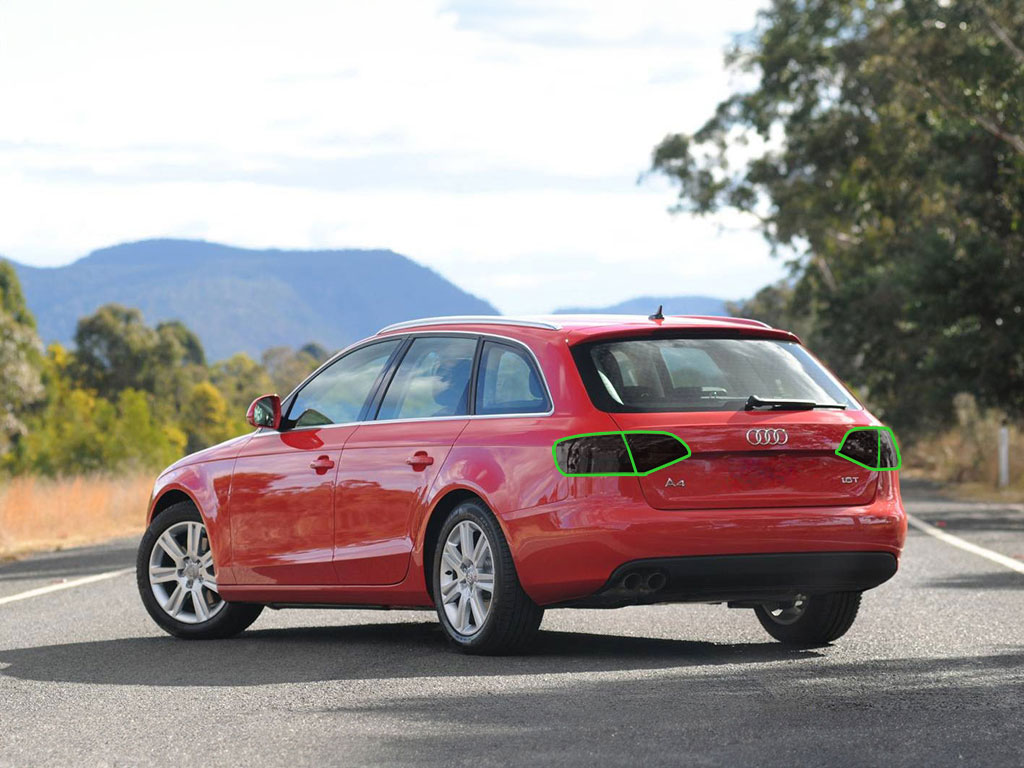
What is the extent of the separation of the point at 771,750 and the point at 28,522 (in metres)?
18.6

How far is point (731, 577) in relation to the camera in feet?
26.9

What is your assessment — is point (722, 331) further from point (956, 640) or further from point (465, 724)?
point (465, 724)

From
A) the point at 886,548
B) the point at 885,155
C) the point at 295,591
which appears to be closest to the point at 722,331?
the point at 886,548

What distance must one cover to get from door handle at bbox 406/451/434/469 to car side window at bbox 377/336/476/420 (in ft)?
0.77

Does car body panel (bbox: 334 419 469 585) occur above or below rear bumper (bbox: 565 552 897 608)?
above

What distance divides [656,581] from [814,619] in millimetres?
1360

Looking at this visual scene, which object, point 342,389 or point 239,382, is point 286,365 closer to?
point 239,382

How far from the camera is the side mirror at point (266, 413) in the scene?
990 centimetres

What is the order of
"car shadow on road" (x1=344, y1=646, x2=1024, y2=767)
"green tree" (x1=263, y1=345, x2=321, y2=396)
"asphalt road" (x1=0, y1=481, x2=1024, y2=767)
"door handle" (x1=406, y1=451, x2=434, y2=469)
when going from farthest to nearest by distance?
"green tree" (x1=263, y1=345, x2=321, y2=396) → "door handle" (x1=406, y1=451, x2=434, y2=469) → "asphalt road" (x1=0, y1=481, x2=1024, y2=767) → "car shadow on road" (x1=344, y1=646, x2=1024, y2=767)

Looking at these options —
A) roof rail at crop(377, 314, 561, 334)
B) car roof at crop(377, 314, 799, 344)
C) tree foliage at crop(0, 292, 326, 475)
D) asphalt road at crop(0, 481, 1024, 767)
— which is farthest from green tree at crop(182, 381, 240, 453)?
car roof at crop(377, 314, 799, 344)

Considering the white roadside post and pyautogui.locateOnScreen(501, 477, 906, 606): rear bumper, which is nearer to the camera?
pyautogui.locateOnScreen(501, 477, 906, 606): rear bumper

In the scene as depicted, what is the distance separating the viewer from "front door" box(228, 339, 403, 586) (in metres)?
9.55

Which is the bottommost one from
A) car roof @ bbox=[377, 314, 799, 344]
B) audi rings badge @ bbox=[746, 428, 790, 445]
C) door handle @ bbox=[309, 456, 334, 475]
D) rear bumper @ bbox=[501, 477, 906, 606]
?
rear bumper @ bbox=[501, 477, 906, 606]

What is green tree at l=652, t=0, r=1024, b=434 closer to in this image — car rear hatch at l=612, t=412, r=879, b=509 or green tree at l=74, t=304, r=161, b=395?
car rear hatch at l=612, t=412, r=879, b=509
